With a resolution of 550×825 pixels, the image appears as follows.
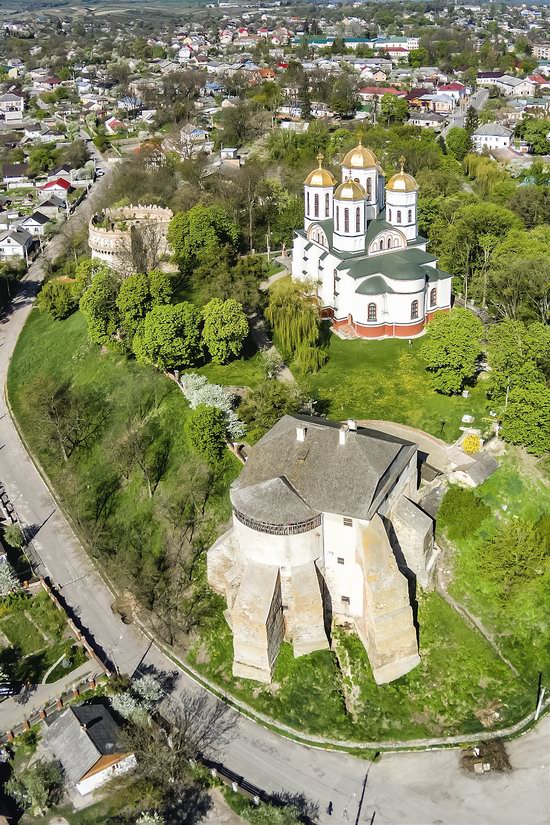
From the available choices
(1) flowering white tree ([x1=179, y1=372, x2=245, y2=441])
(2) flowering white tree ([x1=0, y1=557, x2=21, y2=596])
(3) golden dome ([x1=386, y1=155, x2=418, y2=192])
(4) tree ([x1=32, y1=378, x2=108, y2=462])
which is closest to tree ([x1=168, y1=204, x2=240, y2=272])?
(3) golden dome ([x1=386, y1=155, x2=418, y2=192])

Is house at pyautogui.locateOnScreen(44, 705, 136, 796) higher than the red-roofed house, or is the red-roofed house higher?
house at pyautogui.locateOnScreen(44, 705, 136, 796)

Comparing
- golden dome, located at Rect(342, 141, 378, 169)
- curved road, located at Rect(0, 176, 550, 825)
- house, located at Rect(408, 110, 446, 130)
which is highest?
golden dome, located at Rect(342, 141, 378, 169)

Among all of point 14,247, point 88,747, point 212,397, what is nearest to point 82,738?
point 88,747

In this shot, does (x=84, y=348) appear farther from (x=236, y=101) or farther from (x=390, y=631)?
(x=236, y=101)

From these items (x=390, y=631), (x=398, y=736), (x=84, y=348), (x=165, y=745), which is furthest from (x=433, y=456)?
(x=84, y=348)

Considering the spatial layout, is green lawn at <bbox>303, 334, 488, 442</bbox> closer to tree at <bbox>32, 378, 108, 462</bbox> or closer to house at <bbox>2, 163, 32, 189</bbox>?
tree at <bbox>32, 378, 108, 462</bbox>

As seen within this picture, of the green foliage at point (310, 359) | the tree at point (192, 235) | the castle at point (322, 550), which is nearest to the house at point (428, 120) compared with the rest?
the tree at point (192, 235)
